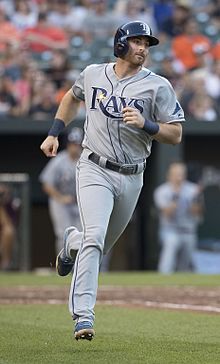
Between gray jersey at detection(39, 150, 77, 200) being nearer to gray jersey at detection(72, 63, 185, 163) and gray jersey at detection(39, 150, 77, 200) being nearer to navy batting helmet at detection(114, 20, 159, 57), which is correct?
gray jersey at detection(72, 63, 185, 163)

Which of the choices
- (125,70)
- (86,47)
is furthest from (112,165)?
(86,47)

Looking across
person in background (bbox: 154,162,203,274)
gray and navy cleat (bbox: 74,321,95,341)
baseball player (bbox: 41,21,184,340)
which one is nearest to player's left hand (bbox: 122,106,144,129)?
baseball player (bbox: 41,21,184,340)

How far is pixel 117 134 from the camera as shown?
5891 millimetres

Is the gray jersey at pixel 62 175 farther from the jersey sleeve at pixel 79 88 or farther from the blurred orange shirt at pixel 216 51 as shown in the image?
the jersey sleeve at pixel 79 88

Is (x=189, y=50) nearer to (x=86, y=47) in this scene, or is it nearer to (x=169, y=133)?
(x=86, y=47)

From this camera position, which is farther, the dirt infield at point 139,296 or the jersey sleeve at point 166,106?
the dirt infield at point 139,296

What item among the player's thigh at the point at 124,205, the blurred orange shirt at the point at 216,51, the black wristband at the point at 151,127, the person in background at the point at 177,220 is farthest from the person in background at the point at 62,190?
the black wristband at the point at 151,127

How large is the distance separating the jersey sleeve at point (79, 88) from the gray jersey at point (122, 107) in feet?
0.51

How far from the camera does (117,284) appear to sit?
37.5 feet

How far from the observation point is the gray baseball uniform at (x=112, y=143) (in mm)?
5762

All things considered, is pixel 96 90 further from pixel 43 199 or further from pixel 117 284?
pixel 43 199

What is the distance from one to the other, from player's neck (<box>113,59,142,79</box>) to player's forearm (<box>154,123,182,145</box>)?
42 centimetres

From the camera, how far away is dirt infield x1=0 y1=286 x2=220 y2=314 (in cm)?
876

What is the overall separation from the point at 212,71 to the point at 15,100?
10.9 ft
